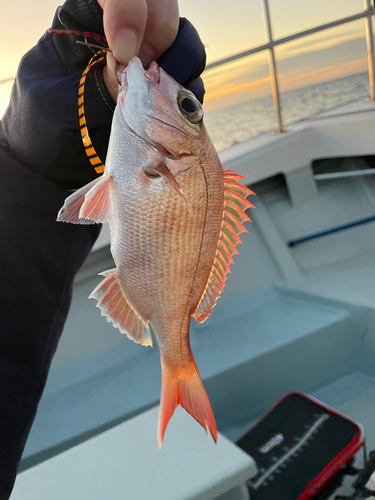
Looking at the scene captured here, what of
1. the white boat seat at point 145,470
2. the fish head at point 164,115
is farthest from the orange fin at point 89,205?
the white boat seat at point 145,470

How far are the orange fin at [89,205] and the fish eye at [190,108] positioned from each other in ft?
0.57

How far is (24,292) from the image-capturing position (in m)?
0.87

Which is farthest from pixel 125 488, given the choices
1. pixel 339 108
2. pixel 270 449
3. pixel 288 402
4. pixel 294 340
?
pixel 339 108

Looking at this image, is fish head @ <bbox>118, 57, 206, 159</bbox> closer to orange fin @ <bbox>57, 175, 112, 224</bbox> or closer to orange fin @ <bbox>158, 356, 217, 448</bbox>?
orange fin @ <bbox>57, 175, 112, 224</bbox>

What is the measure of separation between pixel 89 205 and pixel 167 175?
13 cm

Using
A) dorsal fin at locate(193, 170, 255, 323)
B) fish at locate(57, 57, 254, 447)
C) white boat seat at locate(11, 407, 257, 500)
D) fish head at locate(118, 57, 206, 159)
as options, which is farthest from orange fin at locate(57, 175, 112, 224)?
white boat seat at locate(11, 407, 257, 500)

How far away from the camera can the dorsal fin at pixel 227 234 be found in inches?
28.7

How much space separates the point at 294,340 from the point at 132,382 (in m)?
0.79

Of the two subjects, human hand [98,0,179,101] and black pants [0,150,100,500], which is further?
black pants [0,150,100,500]

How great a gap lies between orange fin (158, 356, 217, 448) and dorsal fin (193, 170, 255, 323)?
0.11 m

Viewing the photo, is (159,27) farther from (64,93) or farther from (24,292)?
(24,292)

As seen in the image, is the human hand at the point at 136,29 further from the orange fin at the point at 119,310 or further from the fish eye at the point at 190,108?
the orange fin at the point at 119,310

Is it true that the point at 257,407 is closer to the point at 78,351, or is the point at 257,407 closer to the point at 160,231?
the point at 78,351

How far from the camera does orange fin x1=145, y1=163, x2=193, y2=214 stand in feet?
2.11
